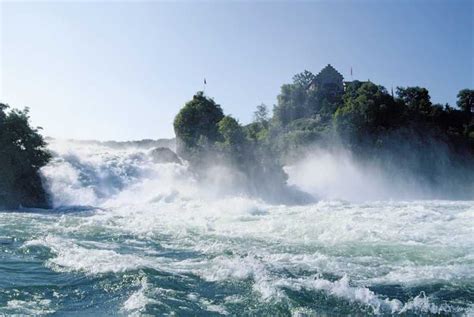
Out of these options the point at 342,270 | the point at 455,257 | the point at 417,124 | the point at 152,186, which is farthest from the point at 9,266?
the point at 417,124

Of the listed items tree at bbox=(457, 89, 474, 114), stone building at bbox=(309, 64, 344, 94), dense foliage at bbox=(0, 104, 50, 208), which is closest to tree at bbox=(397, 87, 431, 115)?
tree at bbox=(457, 89, 474, 114)

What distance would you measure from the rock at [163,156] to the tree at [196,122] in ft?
4.65

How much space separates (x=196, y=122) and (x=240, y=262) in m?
34.2

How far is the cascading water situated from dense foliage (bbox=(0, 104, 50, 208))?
8395mm

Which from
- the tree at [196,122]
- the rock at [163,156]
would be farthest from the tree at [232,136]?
→ the rock at [163,156]

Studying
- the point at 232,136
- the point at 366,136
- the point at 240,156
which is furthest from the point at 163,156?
the point at 366,136

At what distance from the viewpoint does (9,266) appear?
40.0 ft

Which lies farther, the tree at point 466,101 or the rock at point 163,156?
the tree at point 466,101

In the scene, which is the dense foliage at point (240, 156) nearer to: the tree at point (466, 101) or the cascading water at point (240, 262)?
the cascading water at point (240, 262)

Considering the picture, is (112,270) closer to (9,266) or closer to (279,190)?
(9,266)

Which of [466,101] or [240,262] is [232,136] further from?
[466,101]

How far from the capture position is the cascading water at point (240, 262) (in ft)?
30.4

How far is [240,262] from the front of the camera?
40.6ft

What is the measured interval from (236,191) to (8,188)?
57.6ft
